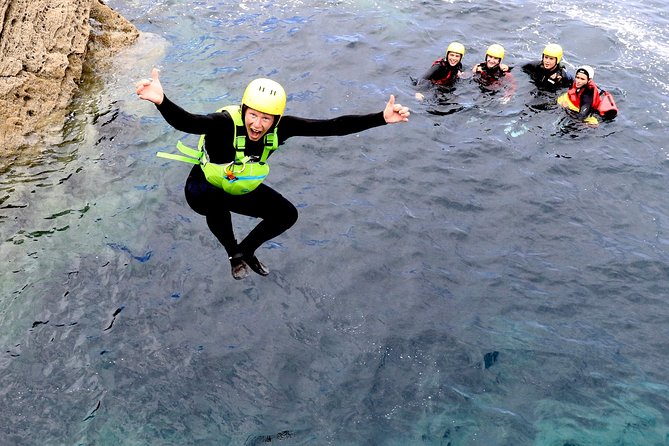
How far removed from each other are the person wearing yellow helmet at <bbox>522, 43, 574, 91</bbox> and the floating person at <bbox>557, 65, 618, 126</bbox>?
865 mm

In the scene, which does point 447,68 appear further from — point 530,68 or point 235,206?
point 235,206

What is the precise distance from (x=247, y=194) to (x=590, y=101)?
9.21m

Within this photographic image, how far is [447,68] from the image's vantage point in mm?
14531

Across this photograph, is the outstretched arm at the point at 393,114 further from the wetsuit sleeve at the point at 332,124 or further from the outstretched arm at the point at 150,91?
the outstretched arm at the point at 150,91

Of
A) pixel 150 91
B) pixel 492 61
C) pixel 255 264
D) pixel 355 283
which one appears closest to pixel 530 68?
pixel 492 61

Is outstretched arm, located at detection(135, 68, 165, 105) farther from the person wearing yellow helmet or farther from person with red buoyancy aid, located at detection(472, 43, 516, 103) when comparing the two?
the person wearing yellow helmet

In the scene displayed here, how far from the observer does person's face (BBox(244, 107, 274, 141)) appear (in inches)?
267

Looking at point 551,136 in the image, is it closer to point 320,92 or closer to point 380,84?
point 380,84

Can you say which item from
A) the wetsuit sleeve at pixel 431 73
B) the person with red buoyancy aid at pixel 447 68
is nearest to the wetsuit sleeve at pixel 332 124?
the person with red buoyancy aid at pixel 447 68

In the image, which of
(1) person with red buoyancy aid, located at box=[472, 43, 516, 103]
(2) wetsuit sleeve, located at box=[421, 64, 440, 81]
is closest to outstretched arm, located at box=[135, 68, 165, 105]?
(2) wetsuit sleeve, located at box=[421, 64, 440, 81]

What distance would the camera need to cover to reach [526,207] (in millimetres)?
10883

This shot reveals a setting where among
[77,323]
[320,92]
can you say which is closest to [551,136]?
[320,92]

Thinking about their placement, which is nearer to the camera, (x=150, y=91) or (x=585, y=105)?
(x=150, y=91)

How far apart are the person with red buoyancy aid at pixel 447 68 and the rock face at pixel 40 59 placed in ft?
26.1
